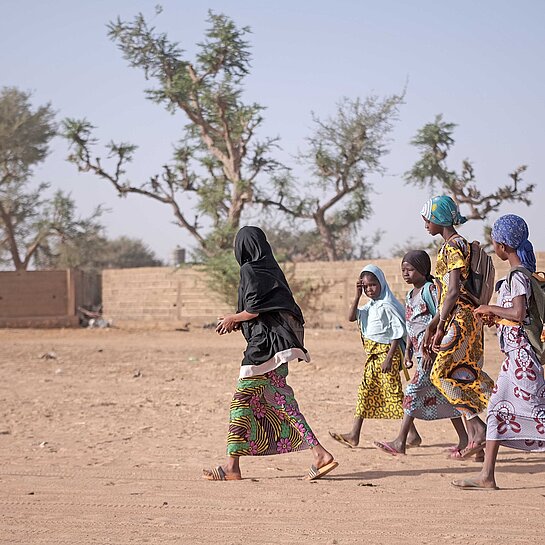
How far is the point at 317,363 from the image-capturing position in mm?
13992

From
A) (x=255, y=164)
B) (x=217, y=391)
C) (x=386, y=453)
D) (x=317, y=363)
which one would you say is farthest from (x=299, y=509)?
(x=255, y=164)

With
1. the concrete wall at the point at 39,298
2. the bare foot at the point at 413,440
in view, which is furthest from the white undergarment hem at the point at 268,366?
Result: the concrete wall at the point at 39,298

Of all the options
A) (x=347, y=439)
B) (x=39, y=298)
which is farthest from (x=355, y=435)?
(x=39, y=298)

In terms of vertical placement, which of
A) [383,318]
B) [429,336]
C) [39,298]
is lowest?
[429,336]

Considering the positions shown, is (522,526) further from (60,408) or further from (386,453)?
(60,408)

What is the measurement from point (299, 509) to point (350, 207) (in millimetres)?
27899

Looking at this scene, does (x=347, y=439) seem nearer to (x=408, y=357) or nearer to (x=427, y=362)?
(x=408, y=357)

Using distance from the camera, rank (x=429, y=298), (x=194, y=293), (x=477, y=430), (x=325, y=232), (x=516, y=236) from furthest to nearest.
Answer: (x=325, y=232)
(x=194, y=293)
(x=429, y=298)
(x=477, y=430)
(x=516, y=236)

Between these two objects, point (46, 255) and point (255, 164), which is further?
point (46, 255)

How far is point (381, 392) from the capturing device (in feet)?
23.4

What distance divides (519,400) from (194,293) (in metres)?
20.4

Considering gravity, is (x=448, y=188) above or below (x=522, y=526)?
above

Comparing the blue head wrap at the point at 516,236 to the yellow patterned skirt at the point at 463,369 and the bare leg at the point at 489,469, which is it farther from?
the bare leg at the point at 489,469

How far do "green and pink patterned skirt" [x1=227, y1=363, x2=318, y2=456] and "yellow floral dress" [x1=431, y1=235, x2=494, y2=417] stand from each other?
3.58 feet
